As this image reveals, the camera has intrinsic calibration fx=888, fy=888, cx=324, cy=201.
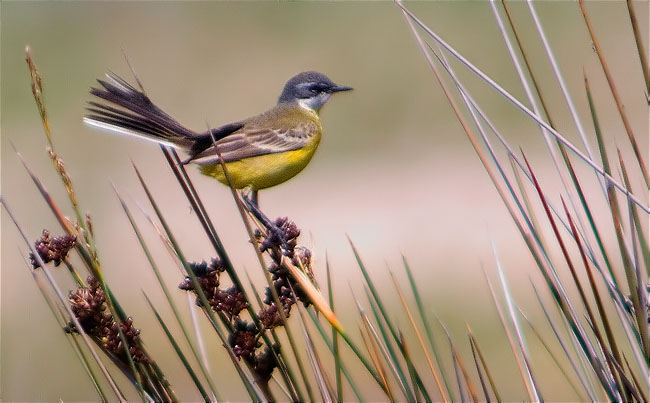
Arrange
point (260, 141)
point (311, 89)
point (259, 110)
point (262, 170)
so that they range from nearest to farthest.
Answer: point (262, 170) → point (260, 141) → point (311, 89) → point (259, 110)

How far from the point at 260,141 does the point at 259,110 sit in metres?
9.74

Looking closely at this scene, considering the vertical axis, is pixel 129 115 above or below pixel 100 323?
above

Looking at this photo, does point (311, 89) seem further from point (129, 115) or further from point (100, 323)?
point (100, 323)

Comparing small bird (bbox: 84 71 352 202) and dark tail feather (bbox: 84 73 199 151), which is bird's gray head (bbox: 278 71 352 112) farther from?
dark tail feather (bbox: 84 73 199 151)

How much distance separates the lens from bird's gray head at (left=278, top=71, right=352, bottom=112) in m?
4.87

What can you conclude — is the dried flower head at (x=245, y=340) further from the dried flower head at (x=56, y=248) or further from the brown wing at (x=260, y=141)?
the brown wing at (x=260, y=141)

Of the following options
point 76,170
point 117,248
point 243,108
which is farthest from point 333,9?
point 117,248

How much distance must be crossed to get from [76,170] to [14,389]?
6.05 m

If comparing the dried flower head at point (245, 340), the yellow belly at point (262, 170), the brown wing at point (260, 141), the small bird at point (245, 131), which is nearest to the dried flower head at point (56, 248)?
the dried flower head at point (245, 340)

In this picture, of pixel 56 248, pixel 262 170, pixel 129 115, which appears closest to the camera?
pixel 56 248

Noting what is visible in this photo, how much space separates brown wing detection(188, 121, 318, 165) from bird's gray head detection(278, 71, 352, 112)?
1.93 feet

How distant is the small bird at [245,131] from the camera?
293cm

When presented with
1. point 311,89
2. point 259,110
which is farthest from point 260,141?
point 259,110

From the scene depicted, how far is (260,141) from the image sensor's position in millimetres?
3965
